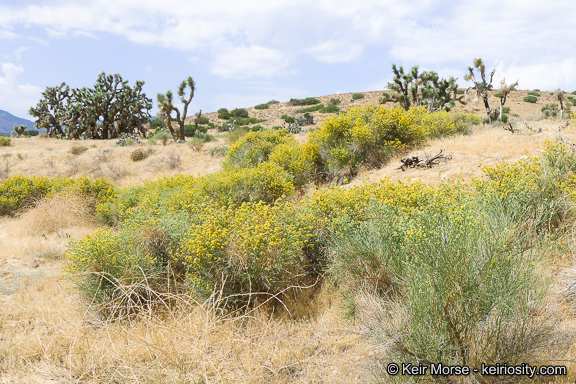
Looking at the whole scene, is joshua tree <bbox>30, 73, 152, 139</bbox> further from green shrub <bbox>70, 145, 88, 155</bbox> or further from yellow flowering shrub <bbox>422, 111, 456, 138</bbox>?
yellow flowering shrub <bbox>422, 111, 456, 138</bbox>

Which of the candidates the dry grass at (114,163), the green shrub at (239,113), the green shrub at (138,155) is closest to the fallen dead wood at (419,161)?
the dry grass at (114,163)

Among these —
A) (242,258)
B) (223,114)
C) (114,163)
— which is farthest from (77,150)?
(242,258)

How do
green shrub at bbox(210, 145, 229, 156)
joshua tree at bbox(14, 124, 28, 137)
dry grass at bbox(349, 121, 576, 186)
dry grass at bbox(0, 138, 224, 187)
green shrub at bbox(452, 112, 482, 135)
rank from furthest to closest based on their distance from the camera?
joshua tree at bbox(14, 124, 28, 137)
green shrub at bbox(210, 145, 229, 156)
dry grass at bbox(0, 138, 224, 187)
green shrub at bbox(452, 112, 482, 135)
dry grass at bbox(349, 121, 576, 186)

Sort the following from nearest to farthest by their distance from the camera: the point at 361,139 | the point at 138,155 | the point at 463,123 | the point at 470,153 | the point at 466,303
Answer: the point at 466,303 → the point at 470,153 → the point at 361,139 → the point at 463,123 → the point at 138,155

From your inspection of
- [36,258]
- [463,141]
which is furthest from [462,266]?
[463,141]

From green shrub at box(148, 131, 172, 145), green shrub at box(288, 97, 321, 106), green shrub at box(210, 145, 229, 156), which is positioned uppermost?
green shrub at box(288, 97, 321, 106)

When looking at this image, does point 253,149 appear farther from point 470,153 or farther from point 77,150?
point 77,150

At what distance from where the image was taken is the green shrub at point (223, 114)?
45062 mm

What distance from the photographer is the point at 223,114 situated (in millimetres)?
45438

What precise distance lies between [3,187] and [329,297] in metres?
14.3

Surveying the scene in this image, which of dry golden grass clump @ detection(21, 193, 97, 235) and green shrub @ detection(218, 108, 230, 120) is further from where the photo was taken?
green shrub @ detection(218, 108, 230, 120)

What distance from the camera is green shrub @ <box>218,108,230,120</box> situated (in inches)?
1774

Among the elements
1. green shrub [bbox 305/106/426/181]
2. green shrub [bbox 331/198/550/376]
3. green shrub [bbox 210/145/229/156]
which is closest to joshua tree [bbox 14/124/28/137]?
green shrub [bbox 210/145/229/156]

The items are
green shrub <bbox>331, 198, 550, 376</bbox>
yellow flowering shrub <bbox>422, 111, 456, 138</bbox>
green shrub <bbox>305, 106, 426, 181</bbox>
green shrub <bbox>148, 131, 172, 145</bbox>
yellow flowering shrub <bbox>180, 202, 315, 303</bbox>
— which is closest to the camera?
green shrub <bbox>331, 198, 550, 376</bbox>
